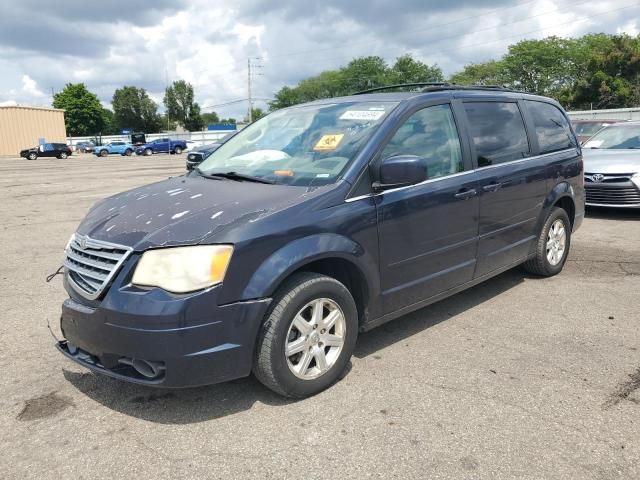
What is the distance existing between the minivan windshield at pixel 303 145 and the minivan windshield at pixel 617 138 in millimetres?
7565

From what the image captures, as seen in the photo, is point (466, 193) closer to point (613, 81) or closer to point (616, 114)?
point (616, 114)

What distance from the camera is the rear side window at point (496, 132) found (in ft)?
14.5

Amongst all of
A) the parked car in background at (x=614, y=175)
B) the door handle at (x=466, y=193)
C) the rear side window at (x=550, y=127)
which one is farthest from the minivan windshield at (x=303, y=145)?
the parked car in background at (x=614, y=175)

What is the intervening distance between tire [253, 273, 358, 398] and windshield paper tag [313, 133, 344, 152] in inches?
38.8

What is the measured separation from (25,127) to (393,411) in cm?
6386

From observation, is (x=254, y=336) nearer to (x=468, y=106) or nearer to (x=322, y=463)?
(x=322, y=463)

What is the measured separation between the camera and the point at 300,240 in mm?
3078

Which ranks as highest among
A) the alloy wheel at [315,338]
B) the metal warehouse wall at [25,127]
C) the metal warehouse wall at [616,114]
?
the metal warehouse wall at [25,127]

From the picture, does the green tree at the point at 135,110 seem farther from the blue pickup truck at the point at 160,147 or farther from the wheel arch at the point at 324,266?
the wheel arch at the point at 324,266

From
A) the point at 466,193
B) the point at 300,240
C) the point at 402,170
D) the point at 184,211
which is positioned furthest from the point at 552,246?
the point at 184,211

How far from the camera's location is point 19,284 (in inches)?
224

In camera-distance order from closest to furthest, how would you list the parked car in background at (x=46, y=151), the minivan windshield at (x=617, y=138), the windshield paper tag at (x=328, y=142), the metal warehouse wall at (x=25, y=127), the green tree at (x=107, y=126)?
the windshield paper tag at (x=328, y=142) → the minivan windshield at (x=617, y=138) → the parked car in background at (x=46, y=151) → the metal warehouse wall at (x=25, y=127) → the green tree at (x=107, y=126)

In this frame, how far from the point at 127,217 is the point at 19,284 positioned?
3.19 m

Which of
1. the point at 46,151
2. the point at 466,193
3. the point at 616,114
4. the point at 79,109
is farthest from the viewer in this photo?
the point at 79,109
